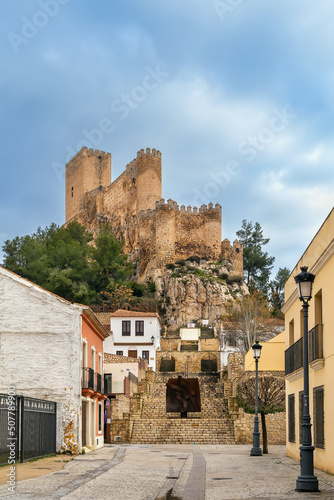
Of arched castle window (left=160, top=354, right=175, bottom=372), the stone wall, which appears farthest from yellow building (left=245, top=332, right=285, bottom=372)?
the stone wall

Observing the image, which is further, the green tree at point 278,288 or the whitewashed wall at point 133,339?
the green tree at point 278,288

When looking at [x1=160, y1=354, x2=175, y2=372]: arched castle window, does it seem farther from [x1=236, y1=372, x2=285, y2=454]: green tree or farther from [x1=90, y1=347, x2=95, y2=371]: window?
[x1=90, y1=347, x2=95, y2=371]: window

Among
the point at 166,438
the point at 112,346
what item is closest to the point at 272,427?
the point at 166,438

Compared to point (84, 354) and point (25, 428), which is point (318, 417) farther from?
point (84, 354)

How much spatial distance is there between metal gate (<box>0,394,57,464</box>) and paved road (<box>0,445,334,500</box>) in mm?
1158

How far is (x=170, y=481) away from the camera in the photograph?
1343 cm

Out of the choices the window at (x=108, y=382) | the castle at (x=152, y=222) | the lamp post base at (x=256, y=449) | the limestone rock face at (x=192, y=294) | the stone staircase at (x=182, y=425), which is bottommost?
the stone staircase at (x=182, y=425)

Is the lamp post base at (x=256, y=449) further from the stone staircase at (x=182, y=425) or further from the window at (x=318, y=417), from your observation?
the stone staircase at (x=182, y=425)

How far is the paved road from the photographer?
35.3ft

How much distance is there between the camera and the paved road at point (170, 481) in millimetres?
10750

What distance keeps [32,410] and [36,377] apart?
3701 millimetres

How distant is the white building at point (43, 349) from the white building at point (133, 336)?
30.6 metres

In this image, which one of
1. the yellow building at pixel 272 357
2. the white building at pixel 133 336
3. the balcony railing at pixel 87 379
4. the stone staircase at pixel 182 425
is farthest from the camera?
the white building at pixel 133 336

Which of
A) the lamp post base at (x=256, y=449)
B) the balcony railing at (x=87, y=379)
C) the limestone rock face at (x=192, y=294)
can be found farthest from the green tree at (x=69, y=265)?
the lamp post base at (x=256, y=449)
